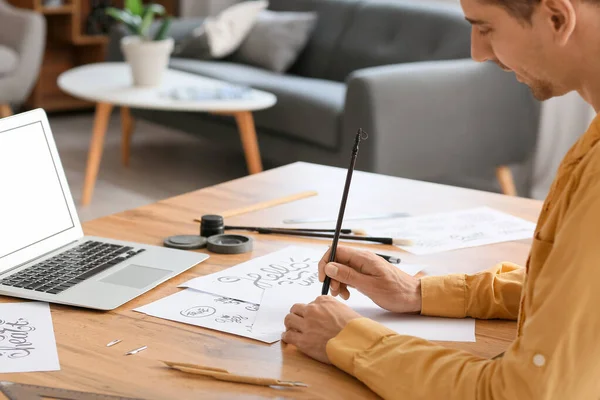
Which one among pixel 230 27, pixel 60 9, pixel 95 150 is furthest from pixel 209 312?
pixel 60 9

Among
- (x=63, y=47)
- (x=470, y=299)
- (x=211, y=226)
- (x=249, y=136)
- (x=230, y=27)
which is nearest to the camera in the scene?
(x=470, y=299)

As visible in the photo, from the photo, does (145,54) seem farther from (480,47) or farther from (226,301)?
(480,47)

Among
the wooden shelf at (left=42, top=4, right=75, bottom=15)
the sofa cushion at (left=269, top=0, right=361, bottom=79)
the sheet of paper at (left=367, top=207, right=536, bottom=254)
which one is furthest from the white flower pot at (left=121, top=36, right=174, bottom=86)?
the sheet of paper at (left=367, top=207, right=536, bottom=254)

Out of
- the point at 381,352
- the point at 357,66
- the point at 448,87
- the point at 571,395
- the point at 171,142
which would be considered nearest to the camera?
the point at 571,395

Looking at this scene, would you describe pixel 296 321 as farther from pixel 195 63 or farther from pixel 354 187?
pixel 195 63

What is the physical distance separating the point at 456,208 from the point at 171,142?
A: 3531 millimetres

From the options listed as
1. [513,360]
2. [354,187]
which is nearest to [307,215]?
[354,187]

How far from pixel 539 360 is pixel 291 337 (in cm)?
30

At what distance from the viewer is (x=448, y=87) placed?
346 centimetres

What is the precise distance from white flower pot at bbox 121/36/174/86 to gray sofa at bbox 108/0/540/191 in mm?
418

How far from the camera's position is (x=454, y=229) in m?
1.48

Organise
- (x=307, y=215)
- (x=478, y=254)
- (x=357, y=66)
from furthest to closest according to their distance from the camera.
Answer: (x=357, y=66)
(x=307, y=215)
(x=478, y=254)

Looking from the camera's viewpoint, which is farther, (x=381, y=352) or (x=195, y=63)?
(x=195, y=63)

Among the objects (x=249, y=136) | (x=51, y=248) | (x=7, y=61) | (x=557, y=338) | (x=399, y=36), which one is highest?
(x=399, y=36)
